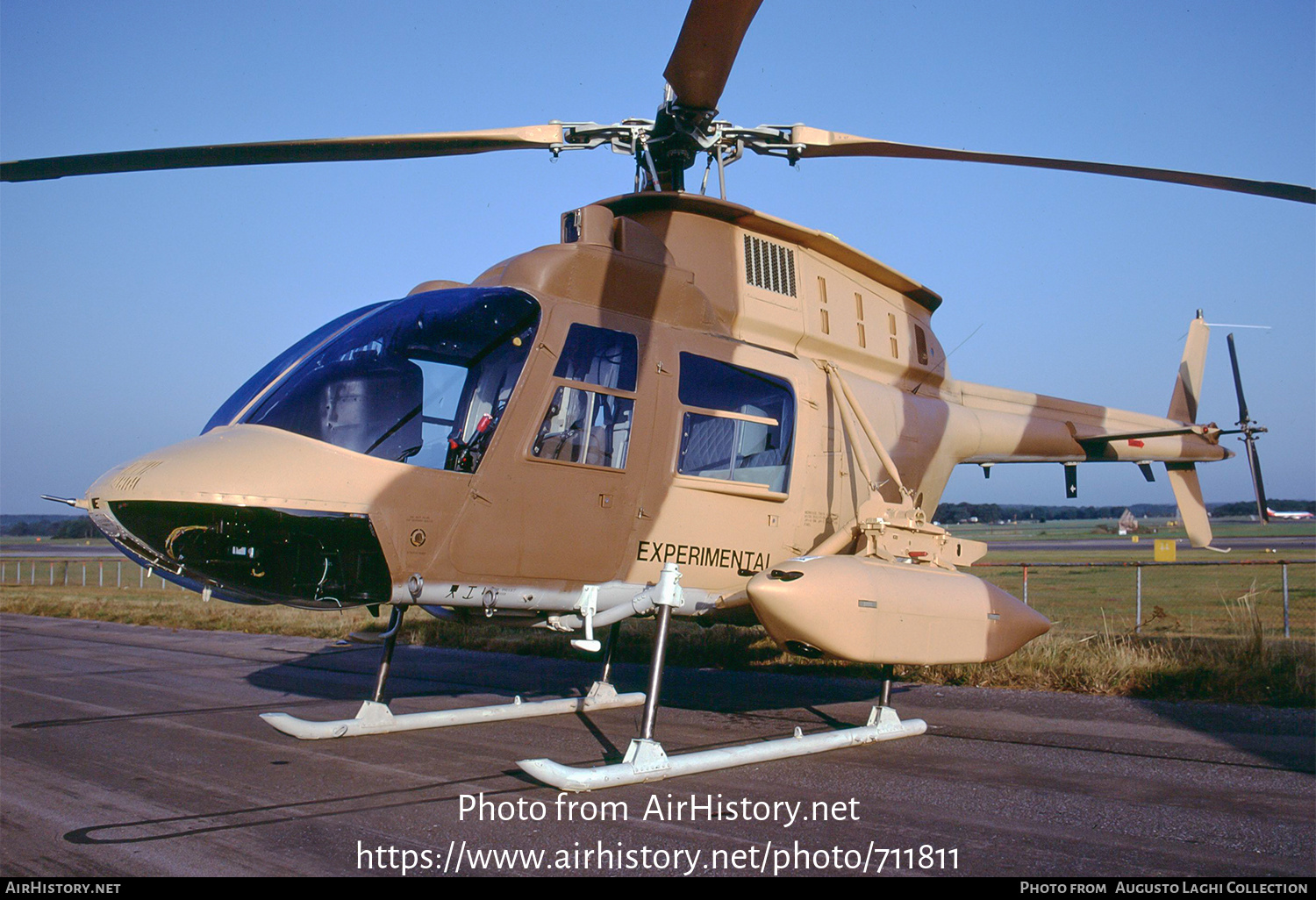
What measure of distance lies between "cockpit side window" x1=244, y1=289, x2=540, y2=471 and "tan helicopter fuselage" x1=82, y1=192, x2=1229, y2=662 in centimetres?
13

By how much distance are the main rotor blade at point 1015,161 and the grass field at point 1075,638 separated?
180 inches

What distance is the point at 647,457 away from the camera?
6.64 meters

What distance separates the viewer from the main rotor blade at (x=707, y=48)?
16.4ft

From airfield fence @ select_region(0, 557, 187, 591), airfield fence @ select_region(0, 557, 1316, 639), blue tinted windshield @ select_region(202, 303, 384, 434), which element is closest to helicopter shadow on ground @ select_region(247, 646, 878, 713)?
airfield fence @ select_region(0, 557, 1316, 639)

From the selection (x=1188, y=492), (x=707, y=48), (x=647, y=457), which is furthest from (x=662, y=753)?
(x=1188, y=492)

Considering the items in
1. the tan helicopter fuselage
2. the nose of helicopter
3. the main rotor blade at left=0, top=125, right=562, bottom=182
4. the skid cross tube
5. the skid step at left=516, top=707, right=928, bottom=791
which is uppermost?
the main rotor blade at left=0, top=125, right=562, bottom=182

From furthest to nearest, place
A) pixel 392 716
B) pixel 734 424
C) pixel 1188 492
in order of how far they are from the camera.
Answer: pixel 1188 492, pixel 392 716, pixel 734 424

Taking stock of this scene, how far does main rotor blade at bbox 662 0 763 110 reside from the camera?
4996 mm

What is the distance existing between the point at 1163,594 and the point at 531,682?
85.6ft

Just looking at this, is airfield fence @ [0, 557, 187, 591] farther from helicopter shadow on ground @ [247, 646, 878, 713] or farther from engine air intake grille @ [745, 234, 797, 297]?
engine air intake grille @ [745, 234, 797, 297]

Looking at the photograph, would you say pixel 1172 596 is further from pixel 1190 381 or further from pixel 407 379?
pixel 407 379

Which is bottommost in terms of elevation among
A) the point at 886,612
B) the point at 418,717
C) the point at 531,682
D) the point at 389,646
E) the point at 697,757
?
the point at 531,682

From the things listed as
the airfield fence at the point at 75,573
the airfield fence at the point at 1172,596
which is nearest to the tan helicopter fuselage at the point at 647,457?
the airfield fence at the point at 1172,596

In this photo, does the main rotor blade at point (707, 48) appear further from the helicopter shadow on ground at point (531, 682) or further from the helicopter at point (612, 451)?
the helicopter shadow on ground at point (531, 682)
